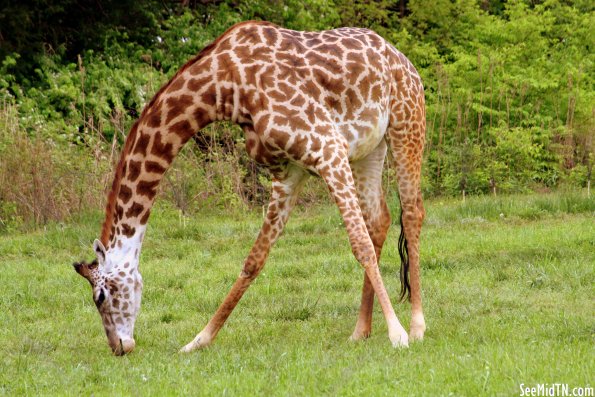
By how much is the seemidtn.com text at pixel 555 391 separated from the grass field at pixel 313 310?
76 millimetres

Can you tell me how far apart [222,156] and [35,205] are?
9.83ft

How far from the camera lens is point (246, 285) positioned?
23.1ft

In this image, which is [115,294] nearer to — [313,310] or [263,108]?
[263,108]

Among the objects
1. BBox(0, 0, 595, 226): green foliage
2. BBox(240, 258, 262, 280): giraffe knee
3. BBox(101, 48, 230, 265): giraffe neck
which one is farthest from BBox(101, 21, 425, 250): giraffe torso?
BBox(0, 0, 595, 226): green foliage

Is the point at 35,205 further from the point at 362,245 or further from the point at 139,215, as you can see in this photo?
the point at 362,245

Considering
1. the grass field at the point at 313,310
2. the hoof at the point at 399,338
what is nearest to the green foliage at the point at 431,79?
the grass field at the point at 313,310

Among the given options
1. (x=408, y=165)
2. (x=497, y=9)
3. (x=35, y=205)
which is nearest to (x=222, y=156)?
(x=35, y=205)

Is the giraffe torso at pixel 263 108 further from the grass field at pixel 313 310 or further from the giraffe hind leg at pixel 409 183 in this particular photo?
the grass field at pixel 313 310

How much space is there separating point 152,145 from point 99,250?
807 millimetres

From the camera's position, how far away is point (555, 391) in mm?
4906

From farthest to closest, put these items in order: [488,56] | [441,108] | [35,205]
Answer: [488,56] → [441,108] → [35,205]

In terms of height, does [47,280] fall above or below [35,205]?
above

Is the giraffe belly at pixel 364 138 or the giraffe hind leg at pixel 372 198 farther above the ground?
the giraffe belly at pixel 364 138

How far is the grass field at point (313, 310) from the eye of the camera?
552cm
